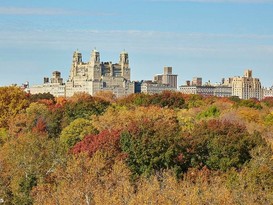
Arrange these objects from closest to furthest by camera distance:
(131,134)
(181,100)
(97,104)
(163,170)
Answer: (163,170), (131,134), (97,104), (181,100)

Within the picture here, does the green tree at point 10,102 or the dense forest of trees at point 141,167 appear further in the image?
the green tree at point 10,102

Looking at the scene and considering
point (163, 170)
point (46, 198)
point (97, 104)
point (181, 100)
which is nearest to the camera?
point (46, 198)

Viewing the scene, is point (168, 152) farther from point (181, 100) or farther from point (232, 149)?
point (181, 100)

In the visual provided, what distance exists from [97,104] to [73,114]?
3.72 meters

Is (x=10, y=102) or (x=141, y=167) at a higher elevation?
(x=10, y=102)

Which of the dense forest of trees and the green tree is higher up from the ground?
the green tree

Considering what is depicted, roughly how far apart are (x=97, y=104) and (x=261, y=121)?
13.9m

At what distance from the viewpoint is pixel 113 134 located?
137 ft

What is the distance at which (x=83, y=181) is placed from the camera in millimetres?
32344

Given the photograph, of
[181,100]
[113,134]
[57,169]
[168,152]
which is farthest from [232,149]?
[181,100]

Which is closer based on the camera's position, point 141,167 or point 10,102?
point 141,167

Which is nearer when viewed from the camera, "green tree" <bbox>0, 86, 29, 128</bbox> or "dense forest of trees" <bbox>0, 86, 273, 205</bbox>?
"dense forest of trees" <bbox>0, 86, 273, 205</bbox>

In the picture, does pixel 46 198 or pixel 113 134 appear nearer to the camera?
pixel 46 198

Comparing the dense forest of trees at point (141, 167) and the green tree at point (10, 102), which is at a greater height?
the green tree at point (10, 102)
